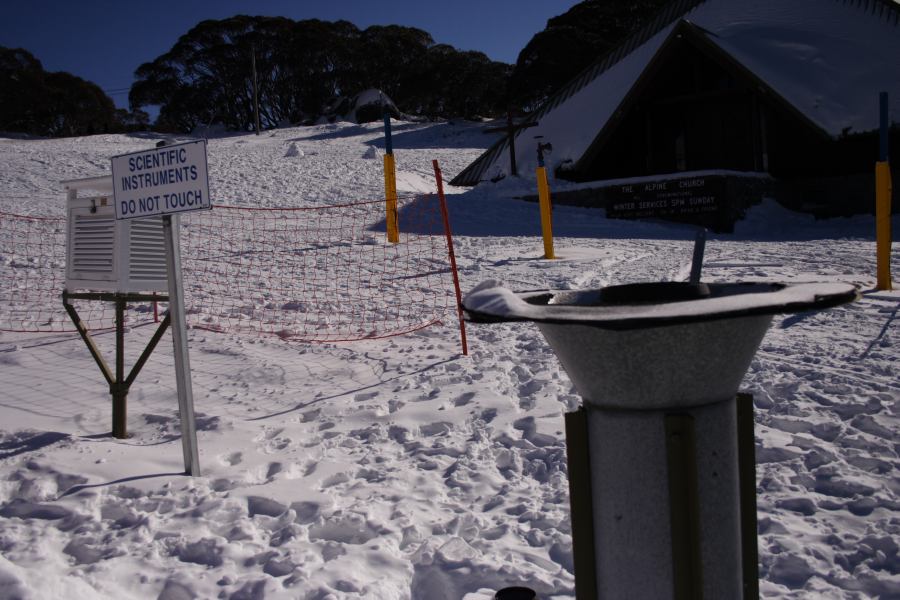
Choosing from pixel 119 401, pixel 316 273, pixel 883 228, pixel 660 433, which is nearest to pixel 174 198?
pixel 119 401

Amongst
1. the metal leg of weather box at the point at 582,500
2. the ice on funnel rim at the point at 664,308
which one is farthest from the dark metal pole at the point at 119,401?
the metal leg of weather box at the point at 582,500

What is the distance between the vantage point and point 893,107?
16.6 meters

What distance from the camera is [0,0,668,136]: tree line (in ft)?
164

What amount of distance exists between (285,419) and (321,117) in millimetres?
47355

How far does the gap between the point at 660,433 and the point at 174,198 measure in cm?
Answer: 291

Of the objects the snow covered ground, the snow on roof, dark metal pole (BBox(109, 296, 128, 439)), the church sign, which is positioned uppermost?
the snow on roof

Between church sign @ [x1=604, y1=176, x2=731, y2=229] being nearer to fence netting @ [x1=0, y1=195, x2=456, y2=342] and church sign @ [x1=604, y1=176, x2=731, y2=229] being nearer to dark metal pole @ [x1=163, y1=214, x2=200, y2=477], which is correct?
fence netting @ [x1=0, y1=195, x2=456, y2=342]

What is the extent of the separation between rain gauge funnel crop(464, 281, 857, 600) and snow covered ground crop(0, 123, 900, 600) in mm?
1021

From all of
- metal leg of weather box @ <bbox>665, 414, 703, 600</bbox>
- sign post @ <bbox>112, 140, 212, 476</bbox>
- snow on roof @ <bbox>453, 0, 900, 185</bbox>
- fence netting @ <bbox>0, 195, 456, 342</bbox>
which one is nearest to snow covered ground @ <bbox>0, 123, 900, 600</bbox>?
sign post @ <bbox>112, 140, 212, 476</bbox>

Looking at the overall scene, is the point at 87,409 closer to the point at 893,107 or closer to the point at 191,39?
the point at 893,107

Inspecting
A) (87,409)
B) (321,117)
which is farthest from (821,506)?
(321,117)

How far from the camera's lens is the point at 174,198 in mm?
3807

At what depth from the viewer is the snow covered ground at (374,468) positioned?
116 inches

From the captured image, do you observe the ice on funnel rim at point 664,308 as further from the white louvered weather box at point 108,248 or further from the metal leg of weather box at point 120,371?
the white louvered weather box at point 108,248
